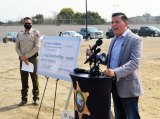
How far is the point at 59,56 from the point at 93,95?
6.91ft

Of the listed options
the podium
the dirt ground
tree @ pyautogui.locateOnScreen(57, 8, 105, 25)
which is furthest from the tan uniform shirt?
tree @ pyautogui.locateOnScreen(57, 8, 105, 25)

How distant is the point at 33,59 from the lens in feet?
28.8

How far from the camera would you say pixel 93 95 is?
4.84 metres

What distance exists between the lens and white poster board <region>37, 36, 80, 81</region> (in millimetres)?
6422

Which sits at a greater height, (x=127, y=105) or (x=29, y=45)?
(x=29, y=45)

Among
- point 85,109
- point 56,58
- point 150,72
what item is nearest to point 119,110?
point 85,109

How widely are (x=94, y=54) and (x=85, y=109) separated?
726mm

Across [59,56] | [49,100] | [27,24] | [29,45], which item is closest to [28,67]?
[29,45]

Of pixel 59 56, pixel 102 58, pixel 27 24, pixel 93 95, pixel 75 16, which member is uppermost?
pixel 27 24

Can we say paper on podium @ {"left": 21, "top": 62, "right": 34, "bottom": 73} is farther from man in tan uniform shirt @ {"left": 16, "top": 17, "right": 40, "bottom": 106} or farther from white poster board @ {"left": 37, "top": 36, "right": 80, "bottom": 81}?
white poster board @ {"left": 37, "top": 36, "right": 80, "bottom": 81}

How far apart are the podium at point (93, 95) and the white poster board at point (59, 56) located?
56.3 inches

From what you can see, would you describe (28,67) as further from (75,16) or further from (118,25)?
(75,16)

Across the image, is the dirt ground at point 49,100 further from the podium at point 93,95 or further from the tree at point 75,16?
the tree at point 75,16

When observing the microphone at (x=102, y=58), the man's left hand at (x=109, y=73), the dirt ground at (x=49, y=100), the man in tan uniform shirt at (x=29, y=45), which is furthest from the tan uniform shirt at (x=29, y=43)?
the man's left hand at (x=109, y=73)
